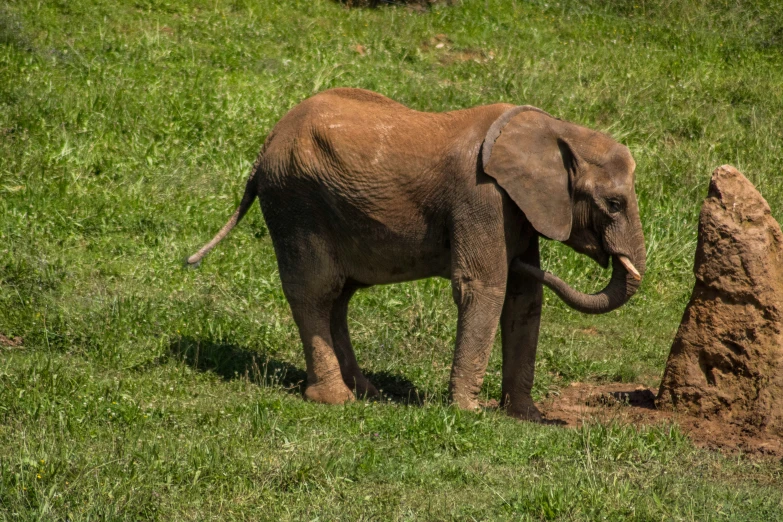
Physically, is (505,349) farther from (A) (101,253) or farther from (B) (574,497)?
(A) (101,253)

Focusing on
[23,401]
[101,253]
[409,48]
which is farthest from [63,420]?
[409,48]

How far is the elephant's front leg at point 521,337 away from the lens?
29.5 ft

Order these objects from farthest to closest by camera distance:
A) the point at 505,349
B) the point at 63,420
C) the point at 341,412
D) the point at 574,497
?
1. the point at 505,349
2. the point at 341,412
3. the point at 63,420
4. the point at 574,497

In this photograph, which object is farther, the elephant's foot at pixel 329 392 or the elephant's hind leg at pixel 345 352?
the elephant's hind leg at pixel 345 352

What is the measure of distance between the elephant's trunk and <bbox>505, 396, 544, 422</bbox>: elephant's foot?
0.96 m

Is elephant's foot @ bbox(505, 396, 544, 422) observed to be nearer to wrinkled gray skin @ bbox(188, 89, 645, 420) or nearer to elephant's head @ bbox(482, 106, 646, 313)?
Result: wrinkled gray skin @ bbox(188, 89, 645, 420)

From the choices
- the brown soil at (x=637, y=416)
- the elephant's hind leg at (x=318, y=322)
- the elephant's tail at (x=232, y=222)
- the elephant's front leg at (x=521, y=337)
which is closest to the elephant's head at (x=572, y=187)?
the elephant's front leg at (x=521, y=337)

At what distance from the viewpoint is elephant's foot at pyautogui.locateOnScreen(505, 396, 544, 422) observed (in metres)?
A: 9.02

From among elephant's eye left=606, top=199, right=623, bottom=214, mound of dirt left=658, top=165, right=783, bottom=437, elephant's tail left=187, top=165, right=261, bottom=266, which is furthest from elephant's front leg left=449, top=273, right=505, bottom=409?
elephant's tail left=187, top=165, right=261, bottom=266

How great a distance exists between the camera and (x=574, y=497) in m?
6.30

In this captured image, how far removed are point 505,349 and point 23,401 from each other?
362 cm

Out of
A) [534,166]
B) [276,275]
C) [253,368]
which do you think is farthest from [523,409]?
[276,275]

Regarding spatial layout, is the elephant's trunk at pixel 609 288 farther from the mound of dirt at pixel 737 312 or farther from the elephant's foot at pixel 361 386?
the elephant's foot at pixel 361 386

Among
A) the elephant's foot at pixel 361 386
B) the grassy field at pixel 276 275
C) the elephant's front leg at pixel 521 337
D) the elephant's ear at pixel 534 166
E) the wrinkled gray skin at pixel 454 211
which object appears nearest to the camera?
the grassy field at pixel 276 275
